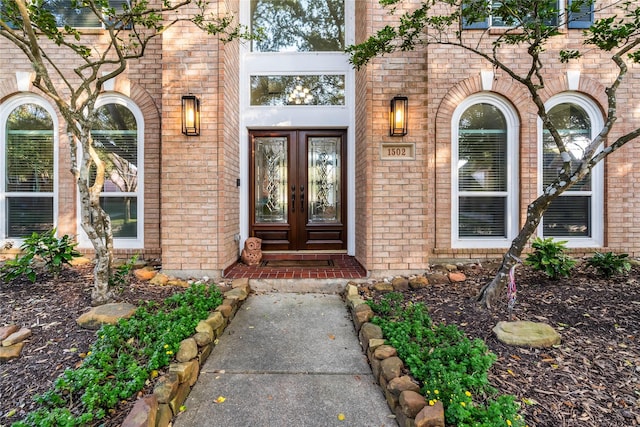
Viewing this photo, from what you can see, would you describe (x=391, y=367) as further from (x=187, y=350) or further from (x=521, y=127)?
(x=521, y=127)

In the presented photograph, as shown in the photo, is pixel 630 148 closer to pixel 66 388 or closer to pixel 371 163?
pixel 371 163

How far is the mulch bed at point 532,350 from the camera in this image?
158 cm

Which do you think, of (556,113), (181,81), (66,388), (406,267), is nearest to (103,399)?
(66,388)

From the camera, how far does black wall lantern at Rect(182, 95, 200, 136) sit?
3.50 m

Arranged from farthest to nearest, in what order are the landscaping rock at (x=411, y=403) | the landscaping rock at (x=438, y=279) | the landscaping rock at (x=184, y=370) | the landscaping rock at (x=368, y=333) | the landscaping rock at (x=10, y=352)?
the landscaping rock at (x=438, y=279)
the landscaping rock at (x=368, y=333)
the landscaping rock at (x=10, y=352)
the landscaping rock at (x=184, y=370)
the landscaping rock at (x=411, y=403)

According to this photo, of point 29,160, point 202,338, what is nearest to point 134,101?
point 29,160

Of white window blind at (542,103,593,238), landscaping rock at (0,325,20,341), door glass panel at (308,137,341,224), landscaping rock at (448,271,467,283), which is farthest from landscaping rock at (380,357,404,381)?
white window blind at (542,103,593,238)

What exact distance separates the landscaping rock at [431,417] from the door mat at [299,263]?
2648 mm

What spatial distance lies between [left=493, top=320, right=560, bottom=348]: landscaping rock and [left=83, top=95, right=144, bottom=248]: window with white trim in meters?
4.43

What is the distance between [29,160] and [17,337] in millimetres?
3420

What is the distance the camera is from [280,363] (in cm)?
216

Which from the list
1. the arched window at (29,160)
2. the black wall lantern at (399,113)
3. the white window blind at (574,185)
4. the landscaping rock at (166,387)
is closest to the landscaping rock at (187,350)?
the landscaping rock at (166,387)

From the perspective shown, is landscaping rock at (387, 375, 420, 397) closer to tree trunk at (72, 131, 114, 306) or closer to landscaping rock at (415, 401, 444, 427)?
landscaping rock at (415, 401, 444, 427)

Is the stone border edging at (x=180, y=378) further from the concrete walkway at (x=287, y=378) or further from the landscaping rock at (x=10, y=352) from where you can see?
the landscaping rock at (x=10, y=352)
